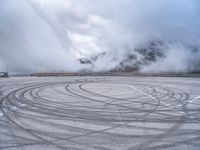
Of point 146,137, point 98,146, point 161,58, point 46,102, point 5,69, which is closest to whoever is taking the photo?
point 98,146

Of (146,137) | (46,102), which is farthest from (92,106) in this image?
(146,137)

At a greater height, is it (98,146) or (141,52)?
(141,52)

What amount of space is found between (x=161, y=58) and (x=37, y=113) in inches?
860

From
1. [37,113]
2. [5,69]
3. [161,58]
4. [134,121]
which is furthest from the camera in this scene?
[161,58]

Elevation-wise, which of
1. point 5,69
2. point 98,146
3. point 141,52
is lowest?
point 98,146

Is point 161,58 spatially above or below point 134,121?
above

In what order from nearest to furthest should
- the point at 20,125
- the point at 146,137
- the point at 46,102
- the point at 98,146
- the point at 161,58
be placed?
the point at 98,146, the point at 146,137, the point at 20,125, the point at 46,102, the point at 161,58

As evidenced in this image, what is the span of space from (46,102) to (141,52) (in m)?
20.5

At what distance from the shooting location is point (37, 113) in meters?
7.58

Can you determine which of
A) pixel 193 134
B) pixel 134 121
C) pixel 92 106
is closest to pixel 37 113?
pixel 92 106

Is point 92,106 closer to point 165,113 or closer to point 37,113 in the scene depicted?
point 37,113

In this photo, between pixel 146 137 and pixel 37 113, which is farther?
pixel 37 113

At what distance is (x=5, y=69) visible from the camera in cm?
2480

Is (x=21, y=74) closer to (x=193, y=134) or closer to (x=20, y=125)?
(x=20, y=125)
